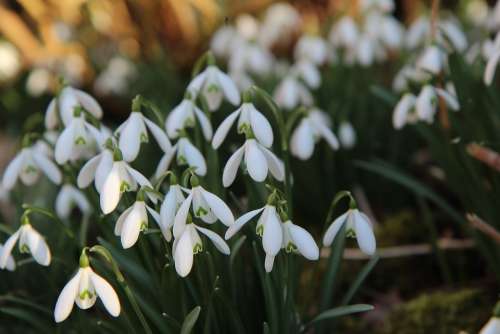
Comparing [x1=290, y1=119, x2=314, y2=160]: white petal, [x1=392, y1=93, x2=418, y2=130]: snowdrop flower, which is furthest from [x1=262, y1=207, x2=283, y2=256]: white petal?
[x1=392, y1=93, x2=418, y2=130]: snowdrop flower

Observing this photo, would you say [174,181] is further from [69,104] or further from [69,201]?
[69,201]

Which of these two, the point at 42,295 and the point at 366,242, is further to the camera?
the point at 42,295

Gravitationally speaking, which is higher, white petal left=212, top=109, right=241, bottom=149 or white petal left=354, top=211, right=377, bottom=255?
white petal left=212, top=109, right=241, bottom=149

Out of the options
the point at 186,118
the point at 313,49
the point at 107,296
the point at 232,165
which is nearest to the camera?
the point at 107,296

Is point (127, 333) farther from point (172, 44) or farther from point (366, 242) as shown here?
point (172, 44)

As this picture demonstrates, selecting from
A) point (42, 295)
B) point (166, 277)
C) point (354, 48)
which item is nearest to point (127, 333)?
point (166, 277)

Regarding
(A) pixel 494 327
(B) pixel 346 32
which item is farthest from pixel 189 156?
(B) pixel 346 32

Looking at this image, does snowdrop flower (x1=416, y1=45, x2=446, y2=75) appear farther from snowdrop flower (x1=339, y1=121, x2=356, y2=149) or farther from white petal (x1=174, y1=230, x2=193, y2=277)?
white petal (x1=174, y1=230, x2=193, y2=277)
